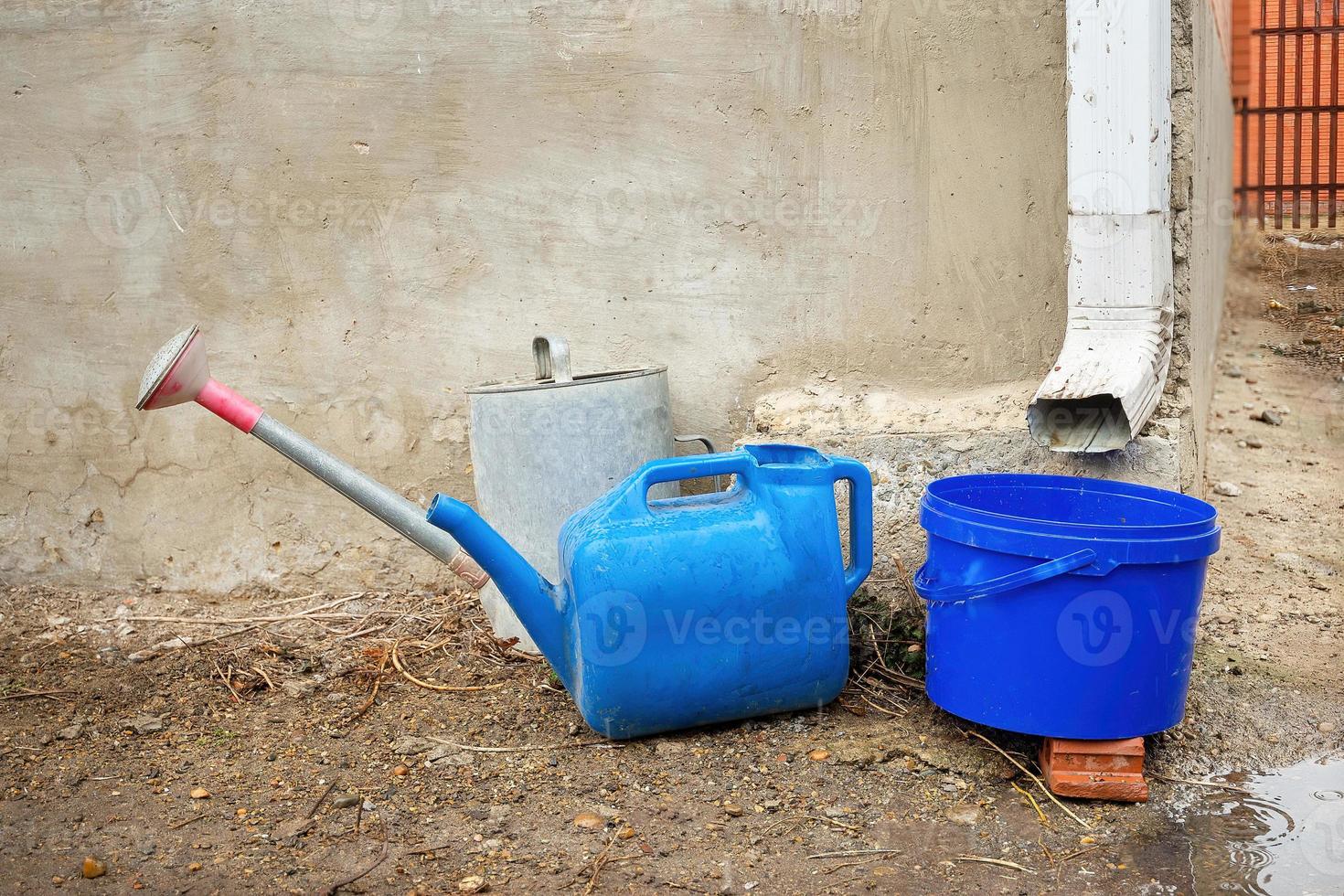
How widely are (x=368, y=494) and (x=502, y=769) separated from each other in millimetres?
648

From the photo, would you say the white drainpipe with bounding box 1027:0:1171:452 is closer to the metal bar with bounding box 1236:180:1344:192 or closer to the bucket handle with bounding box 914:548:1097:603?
the bucket handle with bounding box 914:548:1097:603

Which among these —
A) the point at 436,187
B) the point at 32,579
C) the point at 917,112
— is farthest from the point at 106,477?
the point at 917,112

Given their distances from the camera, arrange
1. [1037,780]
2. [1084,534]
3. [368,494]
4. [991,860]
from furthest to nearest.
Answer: [368,494]
[1037,780]
[1084,534]
[991,860]

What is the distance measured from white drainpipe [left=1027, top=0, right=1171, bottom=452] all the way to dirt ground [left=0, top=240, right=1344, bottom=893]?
0.67 meters

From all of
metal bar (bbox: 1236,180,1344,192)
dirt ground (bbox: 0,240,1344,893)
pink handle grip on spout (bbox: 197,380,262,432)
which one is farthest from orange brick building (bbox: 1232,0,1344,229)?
pink handle grip on spout (bbox: 197,380,262,432)

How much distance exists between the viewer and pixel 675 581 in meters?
2.25

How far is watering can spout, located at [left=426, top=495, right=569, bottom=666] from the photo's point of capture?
218cm

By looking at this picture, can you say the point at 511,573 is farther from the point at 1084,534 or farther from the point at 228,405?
the point at 1084,534

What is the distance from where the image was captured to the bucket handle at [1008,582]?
2006 mm

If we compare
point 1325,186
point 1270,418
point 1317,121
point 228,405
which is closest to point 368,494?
point 228,405

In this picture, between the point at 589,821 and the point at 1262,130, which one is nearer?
the point at 589,821

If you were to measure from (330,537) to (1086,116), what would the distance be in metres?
2.30

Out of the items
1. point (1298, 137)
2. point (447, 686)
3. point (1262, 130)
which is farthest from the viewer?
point (1262, 130)

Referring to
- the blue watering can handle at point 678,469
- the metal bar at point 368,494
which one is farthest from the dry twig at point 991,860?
the metal bar at point 368,494
